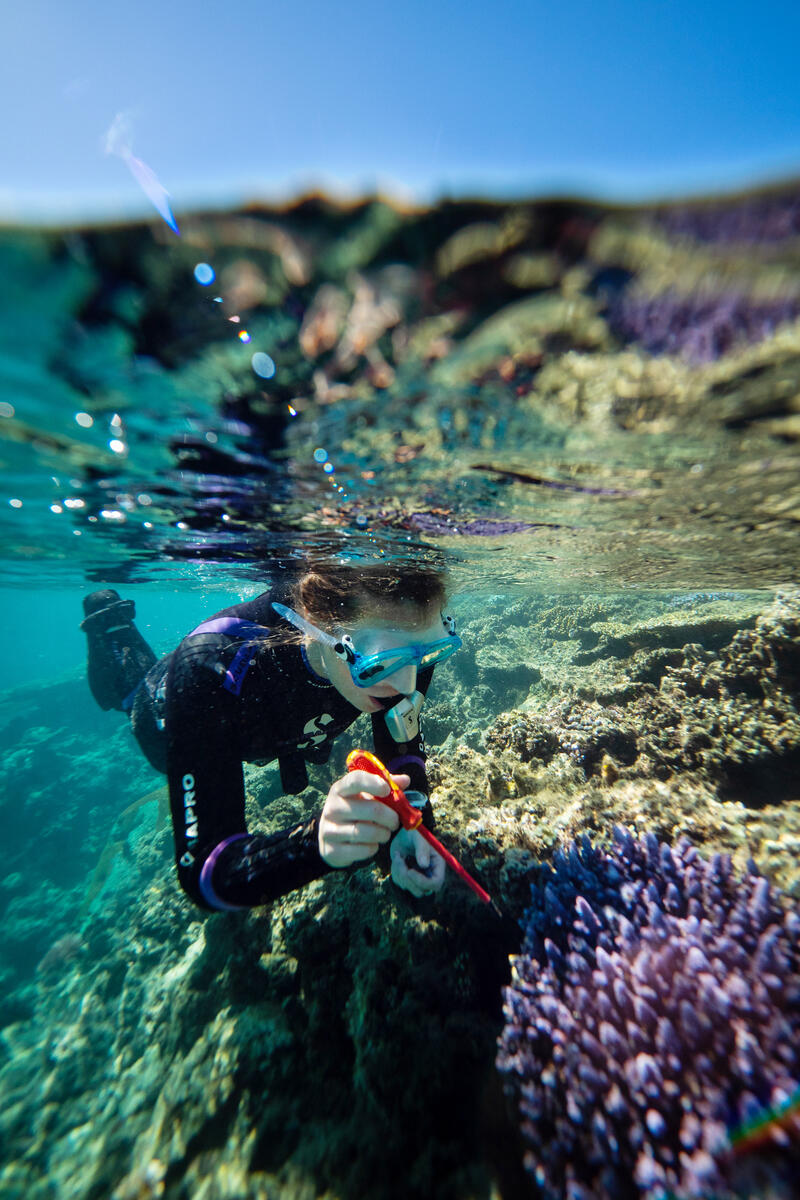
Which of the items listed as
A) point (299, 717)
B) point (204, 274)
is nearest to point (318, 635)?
point (299, 717)

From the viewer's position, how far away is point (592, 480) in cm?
505

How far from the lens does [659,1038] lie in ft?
6.81

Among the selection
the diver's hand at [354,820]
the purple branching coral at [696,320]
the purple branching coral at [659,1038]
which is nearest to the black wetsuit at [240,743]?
the diver's hand at [354,820]


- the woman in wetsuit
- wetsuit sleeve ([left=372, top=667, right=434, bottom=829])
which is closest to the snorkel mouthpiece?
the woman in wetsuit

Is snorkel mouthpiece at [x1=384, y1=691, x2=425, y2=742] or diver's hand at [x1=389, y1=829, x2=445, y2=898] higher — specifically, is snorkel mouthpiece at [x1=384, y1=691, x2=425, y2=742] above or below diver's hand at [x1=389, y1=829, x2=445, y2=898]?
above

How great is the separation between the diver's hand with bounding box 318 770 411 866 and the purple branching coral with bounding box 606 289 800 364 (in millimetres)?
3285

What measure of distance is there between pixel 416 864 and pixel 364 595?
209cm

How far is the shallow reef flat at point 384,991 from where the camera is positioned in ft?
8.21

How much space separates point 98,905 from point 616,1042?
1245 cm

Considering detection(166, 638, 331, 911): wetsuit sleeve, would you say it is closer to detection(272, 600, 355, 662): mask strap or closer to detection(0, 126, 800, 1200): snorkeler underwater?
detection(0, 126, 800, 1200): snorkeler underwater

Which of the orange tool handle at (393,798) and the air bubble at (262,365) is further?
the air bubble at (262,365)

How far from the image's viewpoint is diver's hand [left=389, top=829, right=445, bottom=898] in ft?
9.41

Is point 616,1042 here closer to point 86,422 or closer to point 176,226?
point 176,226

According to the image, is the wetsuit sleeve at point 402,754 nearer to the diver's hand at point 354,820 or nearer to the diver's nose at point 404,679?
the diver's nose at point 404,679
